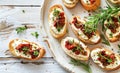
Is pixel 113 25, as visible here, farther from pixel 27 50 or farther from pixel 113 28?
pixel 27 50

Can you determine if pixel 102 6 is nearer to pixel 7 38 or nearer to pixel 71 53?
pixel 71 53

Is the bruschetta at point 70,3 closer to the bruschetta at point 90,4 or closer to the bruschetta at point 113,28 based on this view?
the bruschetta at point 90,4

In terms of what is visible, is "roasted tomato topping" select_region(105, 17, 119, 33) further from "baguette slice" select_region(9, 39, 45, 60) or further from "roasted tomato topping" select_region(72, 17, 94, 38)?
"baguette slice" select_region(9, 39, 45, 60)

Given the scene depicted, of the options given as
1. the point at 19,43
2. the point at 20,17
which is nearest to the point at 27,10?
the point at 20,17

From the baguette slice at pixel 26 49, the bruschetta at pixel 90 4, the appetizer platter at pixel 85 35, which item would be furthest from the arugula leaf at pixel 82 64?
the bruschetta at pixel 90 4

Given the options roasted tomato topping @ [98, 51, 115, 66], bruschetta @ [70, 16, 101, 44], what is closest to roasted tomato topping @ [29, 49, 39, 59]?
bruschetta @ [70, 16, 101, 44]

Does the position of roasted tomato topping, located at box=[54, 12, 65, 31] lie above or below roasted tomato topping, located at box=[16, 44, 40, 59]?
above
